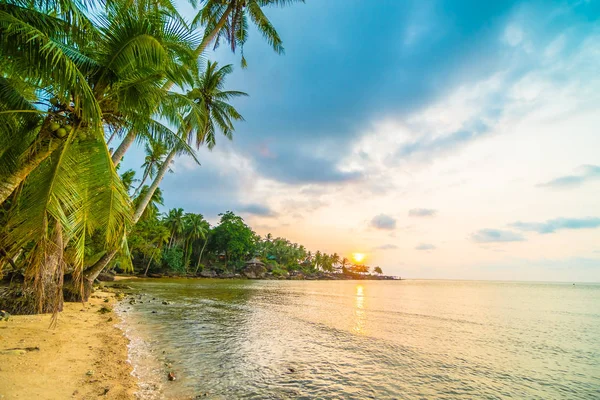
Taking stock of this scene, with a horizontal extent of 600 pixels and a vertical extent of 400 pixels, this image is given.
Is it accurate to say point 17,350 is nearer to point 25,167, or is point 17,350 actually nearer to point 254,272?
point 25,167

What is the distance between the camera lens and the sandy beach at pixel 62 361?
171 inches

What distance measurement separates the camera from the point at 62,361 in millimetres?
5500

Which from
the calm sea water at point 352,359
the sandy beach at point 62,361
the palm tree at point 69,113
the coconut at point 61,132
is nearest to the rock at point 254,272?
the calm sea water at point 352,359

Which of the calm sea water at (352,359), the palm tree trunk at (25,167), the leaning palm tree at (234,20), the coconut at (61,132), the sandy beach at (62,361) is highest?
the leaning palm tree at (234,20)

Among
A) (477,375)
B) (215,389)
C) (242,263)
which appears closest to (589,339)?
(477,375)

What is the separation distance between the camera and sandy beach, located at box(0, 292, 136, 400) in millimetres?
4340

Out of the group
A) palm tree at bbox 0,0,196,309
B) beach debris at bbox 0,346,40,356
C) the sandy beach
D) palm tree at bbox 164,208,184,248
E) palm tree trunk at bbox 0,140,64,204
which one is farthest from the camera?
palm tree at bbox 164,208,184,248

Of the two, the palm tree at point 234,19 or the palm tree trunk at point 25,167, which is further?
the palm tree at point 234,19

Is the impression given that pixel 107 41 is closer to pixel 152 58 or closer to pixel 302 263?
pixel 152 58

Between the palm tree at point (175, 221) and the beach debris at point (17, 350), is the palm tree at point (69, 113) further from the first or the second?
the palm tree at point (175, 221)

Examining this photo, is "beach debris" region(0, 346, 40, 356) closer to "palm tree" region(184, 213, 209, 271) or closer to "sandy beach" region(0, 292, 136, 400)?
"sandy beach" region(0, 292, 136, 400)

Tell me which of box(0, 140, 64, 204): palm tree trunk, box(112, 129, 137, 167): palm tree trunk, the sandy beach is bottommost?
the sandy beach

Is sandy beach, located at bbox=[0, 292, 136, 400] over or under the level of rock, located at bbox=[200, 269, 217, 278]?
over

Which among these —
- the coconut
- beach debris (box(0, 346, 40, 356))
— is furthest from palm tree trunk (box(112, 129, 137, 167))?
beach debris (box(0, 346, 40, 356))
